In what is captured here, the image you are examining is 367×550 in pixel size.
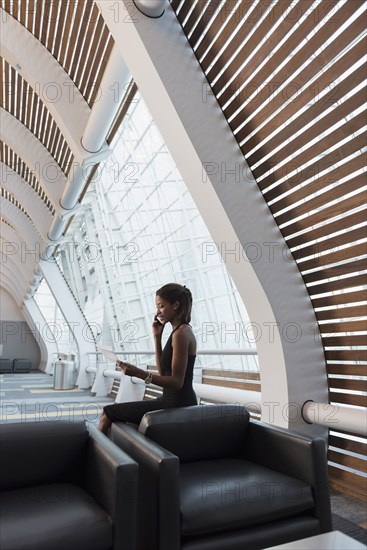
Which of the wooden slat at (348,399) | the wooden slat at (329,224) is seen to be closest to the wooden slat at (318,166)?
the wooden slat at (329,224)

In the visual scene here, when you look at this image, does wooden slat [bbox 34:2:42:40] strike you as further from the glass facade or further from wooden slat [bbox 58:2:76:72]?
the glass facade

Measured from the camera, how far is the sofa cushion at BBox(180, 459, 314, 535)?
2.26 m

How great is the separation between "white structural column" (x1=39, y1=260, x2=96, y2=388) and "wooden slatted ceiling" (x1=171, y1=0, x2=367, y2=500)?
11.6 m

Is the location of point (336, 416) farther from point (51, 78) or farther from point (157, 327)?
point (51, 78)

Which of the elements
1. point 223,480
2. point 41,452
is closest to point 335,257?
point 223,480

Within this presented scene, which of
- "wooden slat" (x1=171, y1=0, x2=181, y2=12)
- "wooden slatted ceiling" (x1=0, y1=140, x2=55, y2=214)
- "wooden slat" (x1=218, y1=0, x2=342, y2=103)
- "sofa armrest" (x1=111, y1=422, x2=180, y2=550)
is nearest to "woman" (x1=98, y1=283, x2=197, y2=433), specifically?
"sofa armrest" (x1=111, y1=422, x2=180, y2=550)

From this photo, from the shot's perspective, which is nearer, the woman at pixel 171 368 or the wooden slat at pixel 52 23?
the woman at pixel 171 368

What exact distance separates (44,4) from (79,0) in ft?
2.75

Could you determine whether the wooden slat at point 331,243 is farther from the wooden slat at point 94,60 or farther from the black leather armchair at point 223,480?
the wooden slat at point 94,60

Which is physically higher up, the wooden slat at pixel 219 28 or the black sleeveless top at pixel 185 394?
the wooden slat at pixel 219 28

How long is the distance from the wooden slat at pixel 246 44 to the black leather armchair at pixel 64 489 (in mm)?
2932

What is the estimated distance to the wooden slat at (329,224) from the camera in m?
3.31

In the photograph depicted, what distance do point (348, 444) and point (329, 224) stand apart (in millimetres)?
1849

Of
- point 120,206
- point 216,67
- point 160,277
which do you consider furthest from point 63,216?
point 216,67
